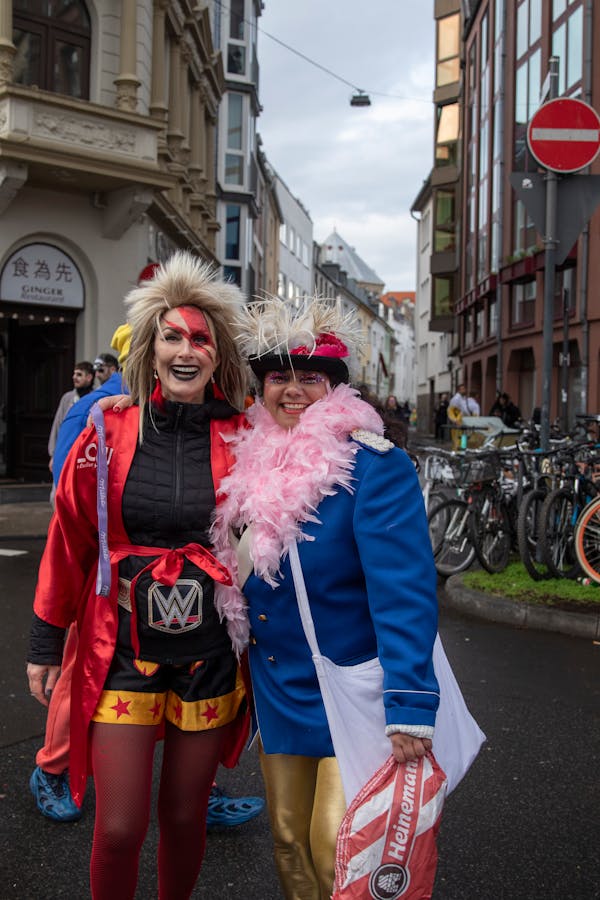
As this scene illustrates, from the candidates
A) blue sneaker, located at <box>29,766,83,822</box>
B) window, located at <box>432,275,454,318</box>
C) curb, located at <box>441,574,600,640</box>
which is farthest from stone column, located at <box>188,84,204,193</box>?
window, located at <box>432,275,454,318</box>

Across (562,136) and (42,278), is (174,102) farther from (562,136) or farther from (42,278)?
(562,136)

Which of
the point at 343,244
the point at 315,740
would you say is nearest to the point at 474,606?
the point at 315,740

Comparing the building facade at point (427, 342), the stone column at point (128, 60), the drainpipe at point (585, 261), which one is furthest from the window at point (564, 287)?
the building facade at point (427, 342)

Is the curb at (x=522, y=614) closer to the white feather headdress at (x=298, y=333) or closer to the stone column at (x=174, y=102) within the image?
the white feather headdress at (x=298, y=333)

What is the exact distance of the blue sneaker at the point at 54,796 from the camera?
128 inches

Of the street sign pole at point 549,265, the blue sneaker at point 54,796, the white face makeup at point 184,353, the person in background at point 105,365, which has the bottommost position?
the blue sneaker at point 54,796

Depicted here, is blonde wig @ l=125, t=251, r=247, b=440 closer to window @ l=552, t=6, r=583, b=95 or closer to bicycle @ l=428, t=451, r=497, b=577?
bicycle @ l=428, t=451, r=497, b=577

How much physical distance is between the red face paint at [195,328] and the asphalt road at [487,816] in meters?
1.76

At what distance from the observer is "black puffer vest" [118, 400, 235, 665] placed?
233cm

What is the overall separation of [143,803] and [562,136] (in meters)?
6.39

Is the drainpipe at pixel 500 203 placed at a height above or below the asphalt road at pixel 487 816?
above

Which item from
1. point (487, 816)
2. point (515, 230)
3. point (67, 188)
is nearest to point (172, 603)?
point (487, 816)

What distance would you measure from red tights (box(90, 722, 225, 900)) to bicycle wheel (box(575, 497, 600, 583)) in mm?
5307

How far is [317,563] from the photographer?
2.18 metres
